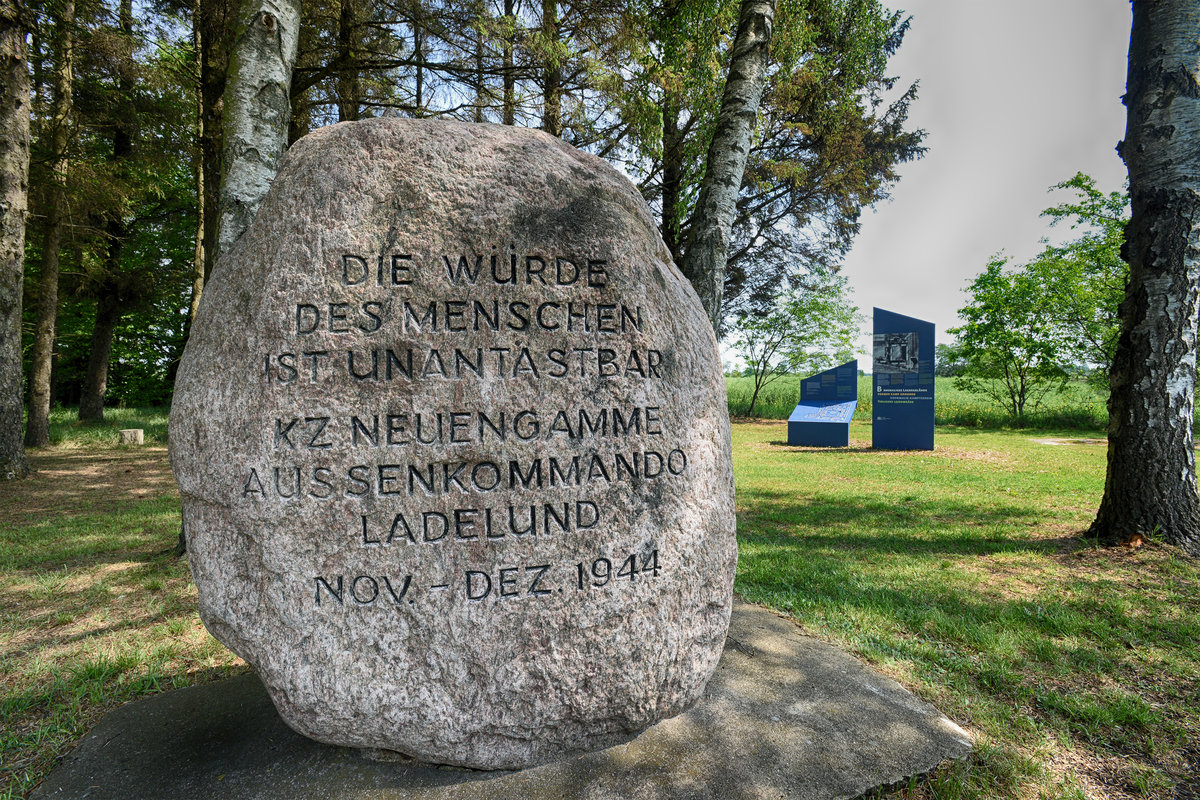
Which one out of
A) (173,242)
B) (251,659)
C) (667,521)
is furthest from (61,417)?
(667,521)

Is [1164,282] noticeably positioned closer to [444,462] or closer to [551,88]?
[444,462]

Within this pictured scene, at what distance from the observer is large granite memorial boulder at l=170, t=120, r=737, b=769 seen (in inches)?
84.3

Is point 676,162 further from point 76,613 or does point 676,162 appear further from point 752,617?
point 76,613

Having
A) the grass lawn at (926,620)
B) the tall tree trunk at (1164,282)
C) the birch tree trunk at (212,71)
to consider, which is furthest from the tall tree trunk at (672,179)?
the tall tree trunk at (1164,282)

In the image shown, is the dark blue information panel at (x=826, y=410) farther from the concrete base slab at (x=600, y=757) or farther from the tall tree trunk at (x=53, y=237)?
the tall tree trunk at (x=53, y=237)

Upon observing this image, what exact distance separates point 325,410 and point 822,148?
1758 cm

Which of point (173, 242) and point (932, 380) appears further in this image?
point (173, 242)

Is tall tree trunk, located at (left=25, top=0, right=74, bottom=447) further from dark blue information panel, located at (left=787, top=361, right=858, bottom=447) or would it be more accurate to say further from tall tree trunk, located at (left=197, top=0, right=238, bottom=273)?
dark blue information panel, located at (left=787, top=361, right=858, bottom=447)

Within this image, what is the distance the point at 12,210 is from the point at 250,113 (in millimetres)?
6419

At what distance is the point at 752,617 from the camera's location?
3.62 metres

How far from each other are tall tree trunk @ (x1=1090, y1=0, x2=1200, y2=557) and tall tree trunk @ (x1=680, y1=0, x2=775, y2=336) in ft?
10.2

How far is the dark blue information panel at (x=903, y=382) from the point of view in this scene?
13.3 meters

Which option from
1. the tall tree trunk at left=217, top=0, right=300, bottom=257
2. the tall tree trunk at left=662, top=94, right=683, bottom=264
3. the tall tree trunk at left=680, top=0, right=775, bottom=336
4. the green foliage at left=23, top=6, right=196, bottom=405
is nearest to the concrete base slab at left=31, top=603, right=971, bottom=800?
the tall tree trunk at left=217, top=0, right=300, bottom=257

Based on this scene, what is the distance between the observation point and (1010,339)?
64.4 feet
